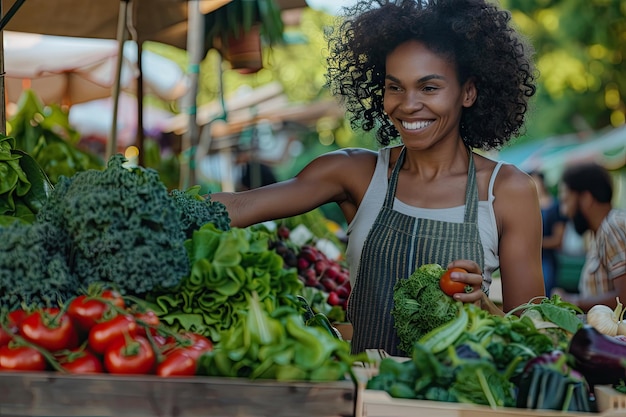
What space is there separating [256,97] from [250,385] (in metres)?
11.1

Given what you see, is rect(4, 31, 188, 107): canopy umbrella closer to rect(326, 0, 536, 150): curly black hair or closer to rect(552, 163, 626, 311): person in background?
rect(326, 0, 536, 150): curly black hair

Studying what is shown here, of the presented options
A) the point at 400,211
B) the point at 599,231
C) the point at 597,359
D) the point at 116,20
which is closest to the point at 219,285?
the point at 597,359

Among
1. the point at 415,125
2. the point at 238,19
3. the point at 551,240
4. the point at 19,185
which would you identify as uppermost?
the point at 238,19

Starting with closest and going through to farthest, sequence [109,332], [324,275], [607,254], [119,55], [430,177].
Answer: [109,332] → [430,177] → [324,275] → [119,55] → [607,254]

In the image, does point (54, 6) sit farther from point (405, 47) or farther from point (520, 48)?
point (520, 48)

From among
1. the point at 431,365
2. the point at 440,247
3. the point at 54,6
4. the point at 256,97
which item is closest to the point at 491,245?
the point at 440,247

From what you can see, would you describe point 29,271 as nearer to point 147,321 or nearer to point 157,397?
point 147,321

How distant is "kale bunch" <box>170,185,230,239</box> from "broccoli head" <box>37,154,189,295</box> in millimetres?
250

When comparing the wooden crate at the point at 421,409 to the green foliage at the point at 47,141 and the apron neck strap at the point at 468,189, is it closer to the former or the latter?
the apron neck strap at the point at 468,189

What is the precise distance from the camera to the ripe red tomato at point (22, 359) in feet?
6.38

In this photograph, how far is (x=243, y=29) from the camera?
6188 millimetres

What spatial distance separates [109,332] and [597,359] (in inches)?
53.1

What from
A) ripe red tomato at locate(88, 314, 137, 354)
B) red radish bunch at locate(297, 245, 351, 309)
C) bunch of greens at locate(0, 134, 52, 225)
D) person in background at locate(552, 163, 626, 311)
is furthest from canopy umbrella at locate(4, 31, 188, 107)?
ripe red tomato at locate(88, 314, 137, 354)

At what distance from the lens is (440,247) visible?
329 cm
